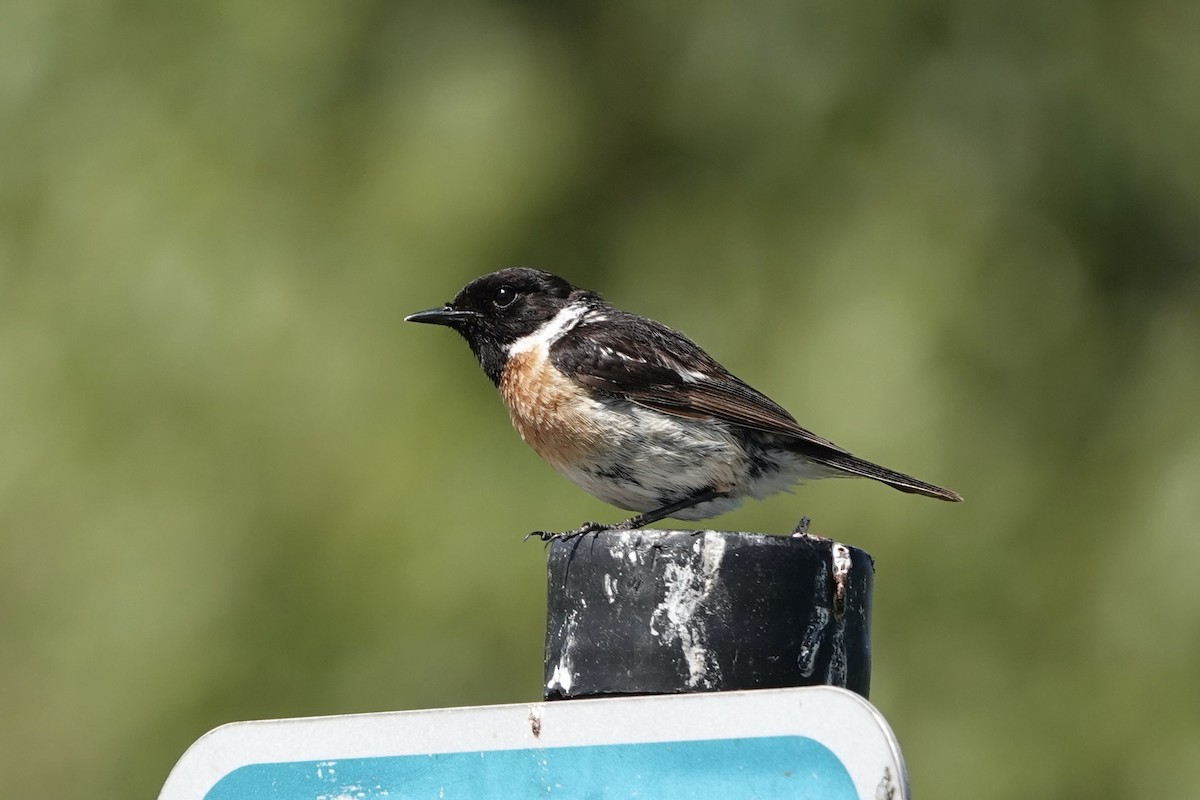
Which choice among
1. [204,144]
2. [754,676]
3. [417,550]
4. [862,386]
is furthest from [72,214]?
[754,676]

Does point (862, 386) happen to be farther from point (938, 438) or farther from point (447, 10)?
point (447, 10)

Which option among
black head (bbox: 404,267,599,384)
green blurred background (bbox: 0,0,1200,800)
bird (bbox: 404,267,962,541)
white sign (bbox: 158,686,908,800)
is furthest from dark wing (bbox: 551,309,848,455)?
white sign (bbox: 158,686,908,800)

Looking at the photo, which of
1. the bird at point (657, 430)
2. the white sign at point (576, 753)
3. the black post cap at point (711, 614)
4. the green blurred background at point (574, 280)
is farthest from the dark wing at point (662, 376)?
the white sign at point (576, 753)

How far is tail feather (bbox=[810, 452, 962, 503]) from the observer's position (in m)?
4.07

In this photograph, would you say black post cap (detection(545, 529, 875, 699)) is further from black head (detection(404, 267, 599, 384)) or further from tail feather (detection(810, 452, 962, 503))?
black head (detection(404, 267, 599, 384))

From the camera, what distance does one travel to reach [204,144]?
7.18m

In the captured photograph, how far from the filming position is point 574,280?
21.9 ft

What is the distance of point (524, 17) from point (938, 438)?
2.92 metres

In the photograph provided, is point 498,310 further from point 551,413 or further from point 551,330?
point 551,413

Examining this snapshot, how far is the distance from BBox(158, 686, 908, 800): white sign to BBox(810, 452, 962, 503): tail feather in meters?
1.94

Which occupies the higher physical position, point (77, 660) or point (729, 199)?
point (729, 199)

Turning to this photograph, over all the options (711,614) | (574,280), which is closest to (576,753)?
(711,614)

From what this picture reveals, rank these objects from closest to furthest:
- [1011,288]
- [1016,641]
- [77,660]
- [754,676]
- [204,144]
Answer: [754,676], [1016,641], [1011,288], [77,660], [204,144]

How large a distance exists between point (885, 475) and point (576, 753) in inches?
83.0
